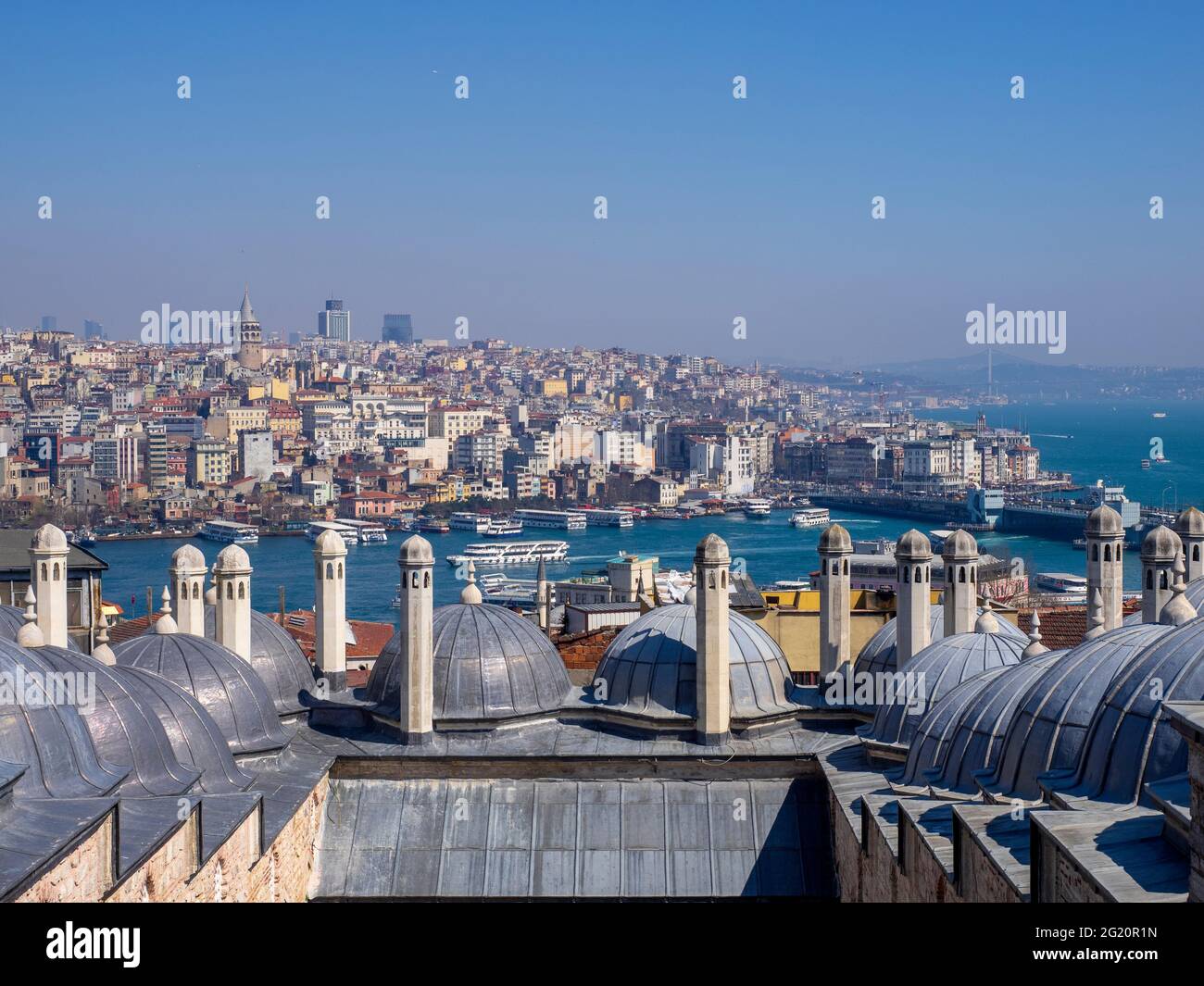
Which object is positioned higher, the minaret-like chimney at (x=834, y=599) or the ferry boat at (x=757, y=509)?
the minaret-like chimney at (x=834, y=599)

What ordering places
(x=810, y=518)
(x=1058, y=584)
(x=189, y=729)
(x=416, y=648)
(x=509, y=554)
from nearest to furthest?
(x=189, y=729), (x=416, y=648), (x=1058, y=584), (x=509, y=554), (x=810, y=518)

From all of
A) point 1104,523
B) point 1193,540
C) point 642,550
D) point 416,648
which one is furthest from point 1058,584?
point 416,648

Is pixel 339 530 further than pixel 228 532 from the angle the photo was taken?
Yes

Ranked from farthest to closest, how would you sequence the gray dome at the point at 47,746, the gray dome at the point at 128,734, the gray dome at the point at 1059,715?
the gray dome at the point at 128,734 → the gray dome at the point at 1059,715 → the gray dome at the point at 47,746

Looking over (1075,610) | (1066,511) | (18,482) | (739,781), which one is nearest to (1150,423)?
(1066,511)

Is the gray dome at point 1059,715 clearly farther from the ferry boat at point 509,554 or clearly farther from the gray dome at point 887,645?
the ferry boat at point 509,554

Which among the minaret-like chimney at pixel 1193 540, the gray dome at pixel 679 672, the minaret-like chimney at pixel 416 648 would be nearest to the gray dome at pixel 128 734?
the minaret-like chimney at pixel 416 648

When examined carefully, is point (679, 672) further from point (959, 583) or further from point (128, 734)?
point (128, 734)
